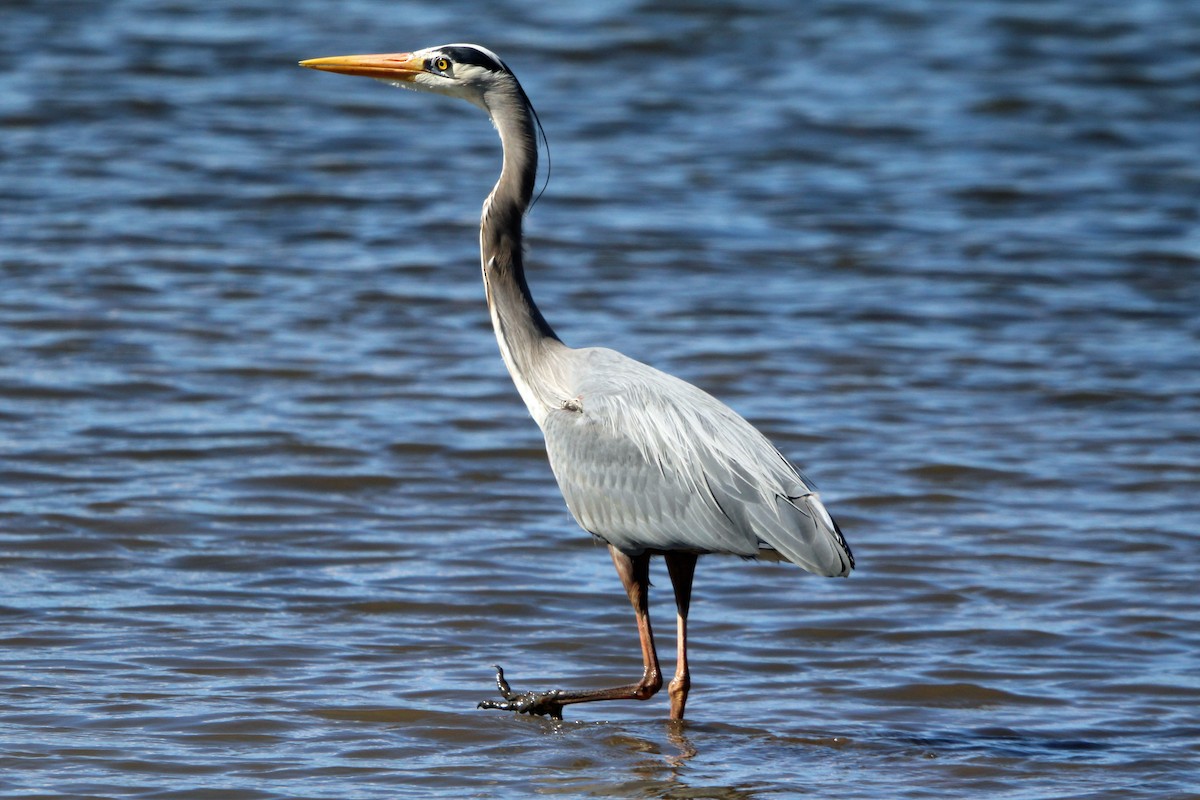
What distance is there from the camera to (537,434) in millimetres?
9602

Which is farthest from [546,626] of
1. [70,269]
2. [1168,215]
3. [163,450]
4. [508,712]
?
[1168,215]

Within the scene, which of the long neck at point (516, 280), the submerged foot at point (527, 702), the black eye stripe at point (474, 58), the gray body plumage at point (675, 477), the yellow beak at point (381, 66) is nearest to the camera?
the gray body plumage at point (675, 477)

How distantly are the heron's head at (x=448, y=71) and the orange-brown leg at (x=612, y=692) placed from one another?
6.32ft

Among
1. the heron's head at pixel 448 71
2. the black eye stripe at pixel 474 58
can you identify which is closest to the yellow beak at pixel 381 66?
the heron's head at pixel 448 71

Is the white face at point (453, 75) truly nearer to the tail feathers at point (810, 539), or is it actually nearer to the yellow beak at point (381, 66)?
the yellow beak at point (381, 66)

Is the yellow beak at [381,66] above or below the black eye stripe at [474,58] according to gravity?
below

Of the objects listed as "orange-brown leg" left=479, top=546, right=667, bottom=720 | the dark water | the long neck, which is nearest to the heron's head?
the long neck

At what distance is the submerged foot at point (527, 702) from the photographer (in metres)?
6.11

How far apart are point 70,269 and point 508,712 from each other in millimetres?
6959

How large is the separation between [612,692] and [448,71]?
251cm

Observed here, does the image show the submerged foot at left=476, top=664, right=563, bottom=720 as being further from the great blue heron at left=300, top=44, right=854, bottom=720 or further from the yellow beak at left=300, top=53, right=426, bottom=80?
the yellow beak at left=300, top=53, right=426, bottom=80

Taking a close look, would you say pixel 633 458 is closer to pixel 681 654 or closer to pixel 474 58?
pixel 681 654

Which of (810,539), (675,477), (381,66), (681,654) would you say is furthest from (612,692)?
(381,66)

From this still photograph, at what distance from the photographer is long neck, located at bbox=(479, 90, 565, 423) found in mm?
6668
